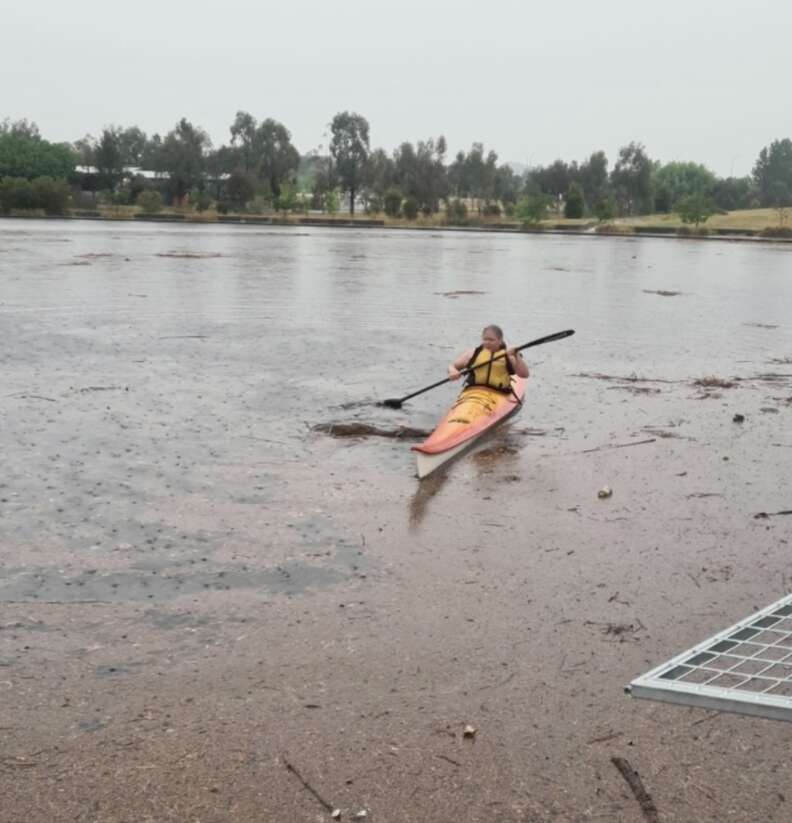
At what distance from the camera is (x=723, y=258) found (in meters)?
46.6

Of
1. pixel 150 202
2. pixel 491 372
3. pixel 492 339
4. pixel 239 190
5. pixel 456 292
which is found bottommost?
pixel 456 292

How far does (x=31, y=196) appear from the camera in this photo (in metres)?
80.5

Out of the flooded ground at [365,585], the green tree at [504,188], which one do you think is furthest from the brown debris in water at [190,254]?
the green tree at [504,188]

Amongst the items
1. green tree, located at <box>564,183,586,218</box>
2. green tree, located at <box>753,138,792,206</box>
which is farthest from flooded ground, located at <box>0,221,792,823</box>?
green tree, located at <box>753,138,792,206</box>

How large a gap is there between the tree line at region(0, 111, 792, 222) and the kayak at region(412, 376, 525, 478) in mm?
78527

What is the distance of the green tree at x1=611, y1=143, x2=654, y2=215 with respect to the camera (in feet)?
359

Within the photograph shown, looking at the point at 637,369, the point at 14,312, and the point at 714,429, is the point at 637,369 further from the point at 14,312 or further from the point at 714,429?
the point at 14,312

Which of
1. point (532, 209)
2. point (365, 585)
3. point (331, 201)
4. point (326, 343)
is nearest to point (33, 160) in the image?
point (331, 201)

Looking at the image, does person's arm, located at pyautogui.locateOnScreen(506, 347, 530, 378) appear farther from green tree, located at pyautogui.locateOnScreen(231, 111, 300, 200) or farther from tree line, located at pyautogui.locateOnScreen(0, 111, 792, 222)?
green tree, located at pyautogui.locateOnScreen(231, 111, 300, 200)

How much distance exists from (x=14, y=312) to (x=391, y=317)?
7.63m

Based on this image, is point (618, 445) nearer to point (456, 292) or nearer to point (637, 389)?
point (637, 389)

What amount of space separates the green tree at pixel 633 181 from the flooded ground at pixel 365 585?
327ft

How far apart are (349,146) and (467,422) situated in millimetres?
106780

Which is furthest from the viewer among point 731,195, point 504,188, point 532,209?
point 731,195
